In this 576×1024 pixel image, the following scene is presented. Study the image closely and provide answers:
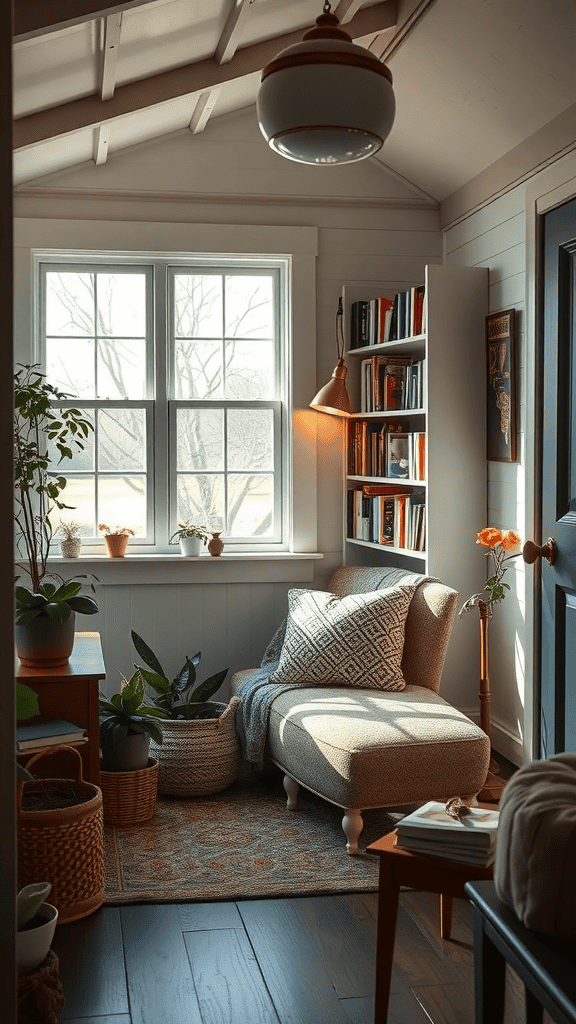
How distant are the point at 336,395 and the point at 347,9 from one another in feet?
5.48

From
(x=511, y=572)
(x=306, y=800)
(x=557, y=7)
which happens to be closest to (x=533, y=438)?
(x=511, y=572)

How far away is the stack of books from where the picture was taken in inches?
88.3

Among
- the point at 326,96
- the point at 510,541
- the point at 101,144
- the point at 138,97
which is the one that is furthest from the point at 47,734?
the point at 101,144

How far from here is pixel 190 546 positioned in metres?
4.74

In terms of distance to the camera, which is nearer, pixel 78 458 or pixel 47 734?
pixel 47 734

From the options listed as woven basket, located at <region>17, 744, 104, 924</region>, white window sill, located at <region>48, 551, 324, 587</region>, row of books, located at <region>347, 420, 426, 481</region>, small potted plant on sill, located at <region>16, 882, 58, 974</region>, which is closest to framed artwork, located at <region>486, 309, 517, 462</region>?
row of books, located at <region>347, 420, 426, 481</region>

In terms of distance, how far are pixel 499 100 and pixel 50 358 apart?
2.40 meters

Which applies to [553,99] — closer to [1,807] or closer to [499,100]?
[499,100]

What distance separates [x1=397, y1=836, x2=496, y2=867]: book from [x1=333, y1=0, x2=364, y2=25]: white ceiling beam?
2.94 meters

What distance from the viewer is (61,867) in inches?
112

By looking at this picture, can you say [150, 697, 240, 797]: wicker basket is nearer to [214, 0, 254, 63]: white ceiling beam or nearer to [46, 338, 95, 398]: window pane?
[46, 338, 95, 398]: window pane

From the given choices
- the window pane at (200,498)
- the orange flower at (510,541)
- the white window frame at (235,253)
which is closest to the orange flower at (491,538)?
the orange flower at (510,541)

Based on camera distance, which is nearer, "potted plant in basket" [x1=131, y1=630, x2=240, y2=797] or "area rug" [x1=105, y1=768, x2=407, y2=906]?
"area rug" [x1=105, y1=768, x2=407, y2=906]

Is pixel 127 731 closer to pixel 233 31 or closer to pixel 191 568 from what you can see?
pixel 191 568
